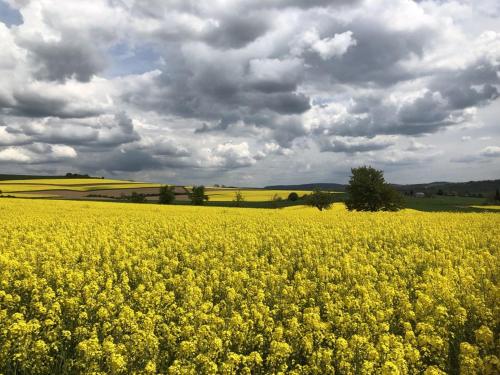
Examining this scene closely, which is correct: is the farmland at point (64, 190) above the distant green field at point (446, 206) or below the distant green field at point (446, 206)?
above

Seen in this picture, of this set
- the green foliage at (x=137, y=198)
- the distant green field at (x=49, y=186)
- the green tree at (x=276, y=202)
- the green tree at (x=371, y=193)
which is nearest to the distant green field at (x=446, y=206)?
the green tree at (x=371, y=193)

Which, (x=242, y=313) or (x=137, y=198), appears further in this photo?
(x=137, y=198)

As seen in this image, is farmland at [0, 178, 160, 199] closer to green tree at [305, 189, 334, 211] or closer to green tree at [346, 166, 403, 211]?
green tree at [305, 189, 334, 211]

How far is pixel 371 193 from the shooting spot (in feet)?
168

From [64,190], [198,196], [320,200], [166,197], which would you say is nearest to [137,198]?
[166,197]

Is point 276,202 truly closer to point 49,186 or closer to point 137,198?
point 137,198

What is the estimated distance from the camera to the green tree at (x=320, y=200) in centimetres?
5981

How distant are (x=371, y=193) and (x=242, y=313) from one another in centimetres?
4561

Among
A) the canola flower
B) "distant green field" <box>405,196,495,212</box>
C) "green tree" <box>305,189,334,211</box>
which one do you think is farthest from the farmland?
the canola flower

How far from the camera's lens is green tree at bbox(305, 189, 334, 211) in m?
59.8

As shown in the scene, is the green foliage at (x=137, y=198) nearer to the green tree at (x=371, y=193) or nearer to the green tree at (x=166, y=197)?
the green tree at (x=166, y=197)

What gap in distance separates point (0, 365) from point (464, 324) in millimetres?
8412

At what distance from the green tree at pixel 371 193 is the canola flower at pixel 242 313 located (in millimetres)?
34759

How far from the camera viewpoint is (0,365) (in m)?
6.49
